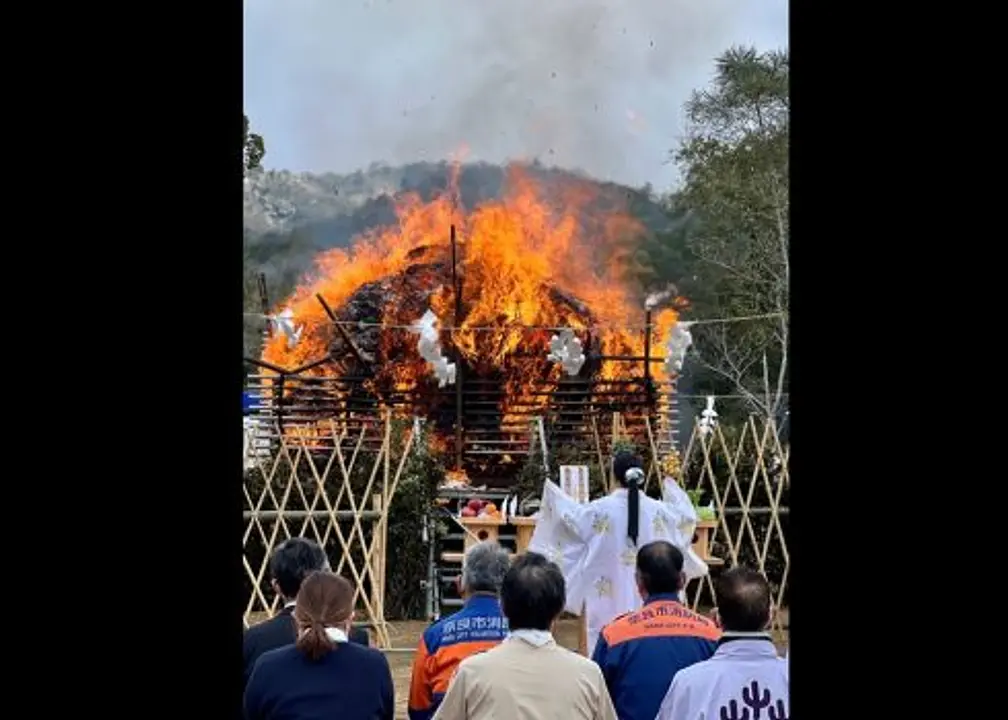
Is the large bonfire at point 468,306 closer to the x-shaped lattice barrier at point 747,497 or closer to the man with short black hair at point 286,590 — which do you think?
the x-shaped lattice barrier at point 747,497

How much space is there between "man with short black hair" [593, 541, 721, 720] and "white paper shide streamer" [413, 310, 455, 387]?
834 cm

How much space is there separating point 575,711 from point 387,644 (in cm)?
628

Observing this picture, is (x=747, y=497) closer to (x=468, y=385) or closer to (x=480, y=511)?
(x=480, y=511)

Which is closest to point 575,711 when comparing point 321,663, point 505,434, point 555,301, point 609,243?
point 321,663

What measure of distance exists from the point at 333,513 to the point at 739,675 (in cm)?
630

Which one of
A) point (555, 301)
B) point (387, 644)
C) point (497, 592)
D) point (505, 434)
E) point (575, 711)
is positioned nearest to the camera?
point (575, 711)

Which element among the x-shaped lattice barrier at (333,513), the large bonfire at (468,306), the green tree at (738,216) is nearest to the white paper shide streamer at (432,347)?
the large bonfire at (468,306)

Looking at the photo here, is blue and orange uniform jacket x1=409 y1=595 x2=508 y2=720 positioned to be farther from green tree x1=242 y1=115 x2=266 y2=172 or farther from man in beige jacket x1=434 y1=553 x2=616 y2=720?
green tree x1=242 y1=115 x2=266 y2=172

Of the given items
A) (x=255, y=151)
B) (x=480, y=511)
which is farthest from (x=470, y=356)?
(x=255, y=151)

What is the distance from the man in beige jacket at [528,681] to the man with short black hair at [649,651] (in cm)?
66

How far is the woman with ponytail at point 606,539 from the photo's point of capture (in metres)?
7.30
